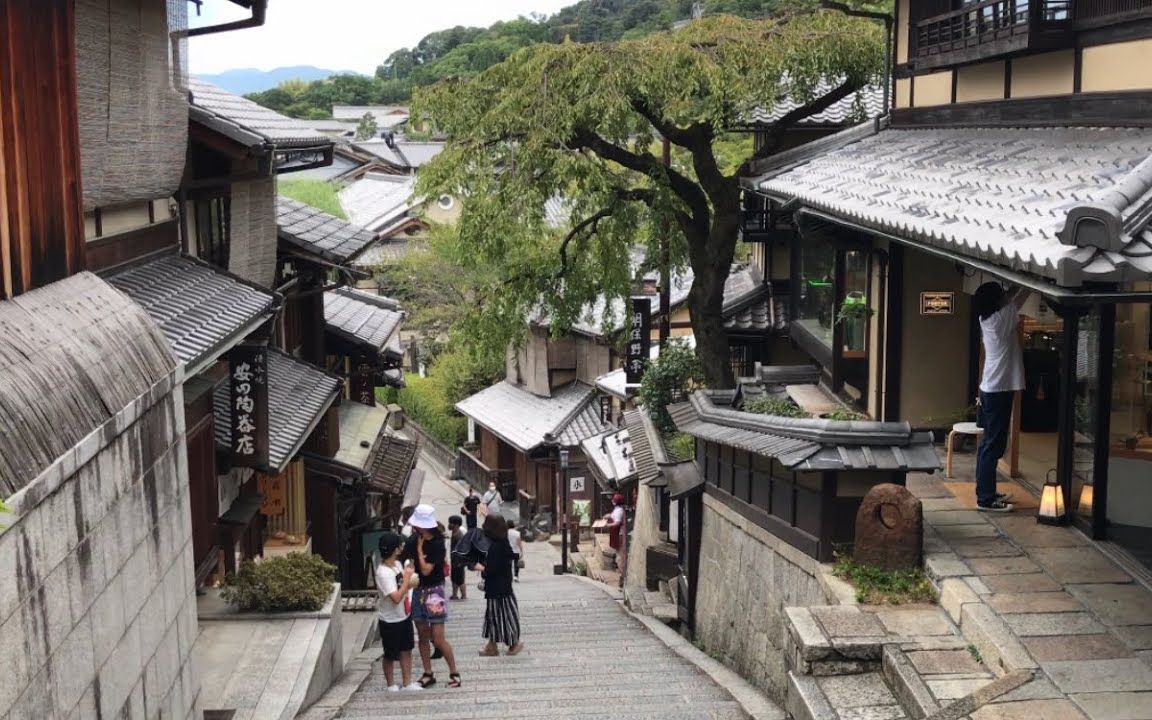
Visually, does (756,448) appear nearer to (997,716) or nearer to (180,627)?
(997,716)

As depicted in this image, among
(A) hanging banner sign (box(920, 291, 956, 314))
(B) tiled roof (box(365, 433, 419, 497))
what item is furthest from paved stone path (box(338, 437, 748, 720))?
(A) hanging banner sign (box(920, 291, 956, 314))

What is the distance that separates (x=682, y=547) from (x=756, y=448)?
633cm

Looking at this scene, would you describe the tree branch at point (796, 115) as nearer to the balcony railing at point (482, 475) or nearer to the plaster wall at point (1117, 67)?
the plaster wall at point (1117, 67)

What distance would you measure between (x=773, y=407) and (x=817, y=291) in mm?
5131

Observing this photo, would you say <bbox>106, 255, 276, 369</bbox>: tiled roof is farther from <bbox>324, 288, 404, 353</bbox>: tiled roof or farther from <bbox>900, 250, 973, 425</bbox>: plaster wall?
<bbox>324, 288, 404, 353</bbox>: tiled roof

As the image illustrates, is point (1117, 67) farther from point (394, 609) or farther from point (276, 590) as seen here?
point (276, 590)

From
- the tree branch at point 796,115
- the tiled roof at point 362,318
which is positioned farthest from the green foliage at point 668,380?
the tiled roof at point 362,318

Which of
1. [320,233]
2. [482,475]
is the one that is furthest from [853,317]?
[482,475]

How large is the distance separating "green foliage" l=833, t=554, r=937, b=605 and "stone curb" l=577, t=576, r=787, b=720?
126 centimetres

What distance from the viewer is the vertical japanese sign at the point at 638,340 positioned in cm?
2253

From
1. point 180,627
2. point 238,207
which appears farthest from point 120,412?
point 238,207

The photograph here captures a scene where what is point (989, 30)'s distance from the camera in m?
12.1

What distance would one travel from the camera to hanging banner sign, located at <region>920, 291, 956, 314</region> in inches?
555

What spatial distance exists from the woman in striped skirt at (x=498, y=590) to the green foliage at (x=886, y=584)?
4.20 meters
